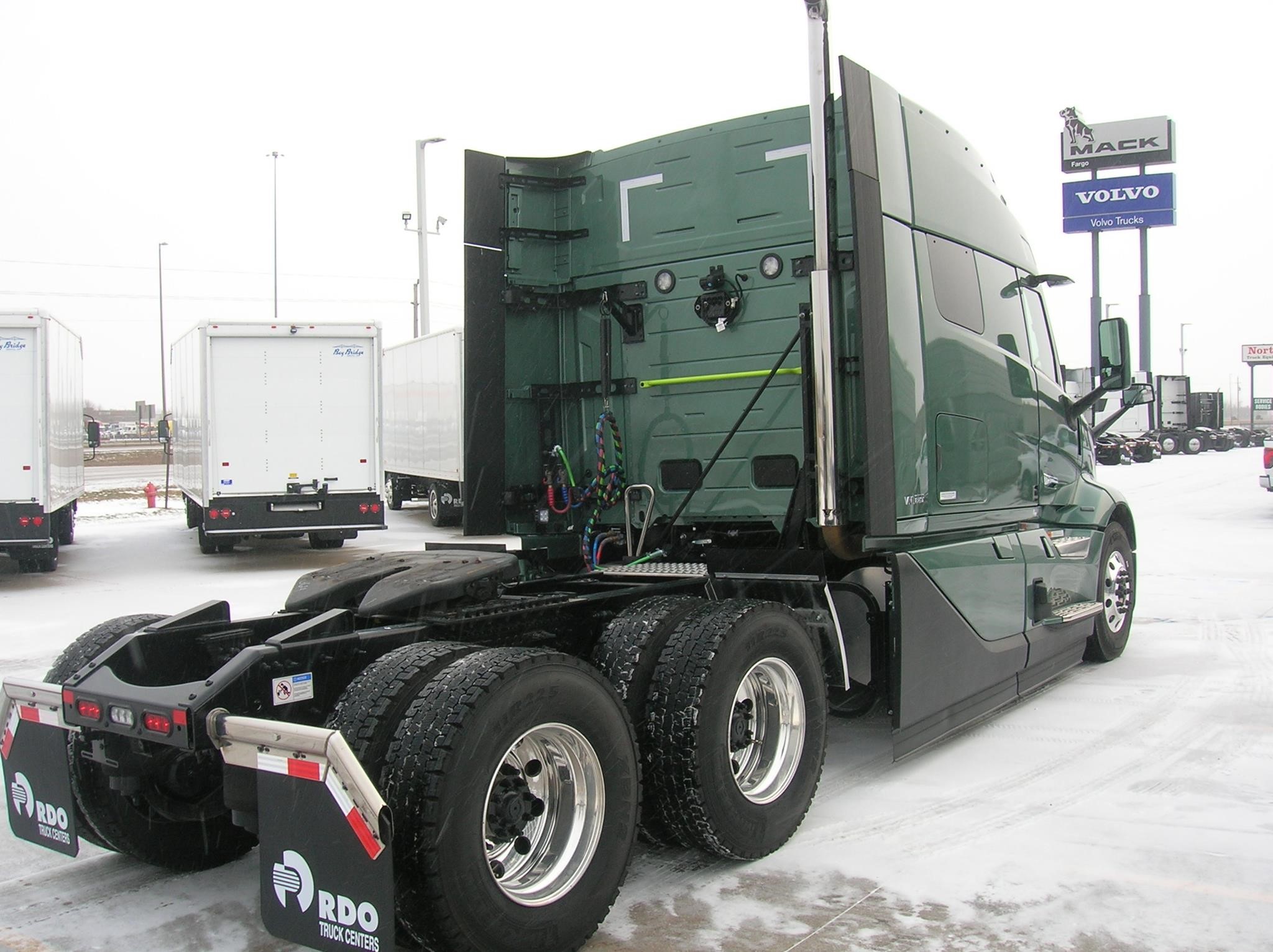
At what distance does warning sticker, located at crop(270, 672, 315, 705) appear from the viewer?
326 cm

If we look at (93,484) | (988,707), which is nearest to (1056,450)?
(988,707)

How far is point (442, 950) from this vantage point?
2.84m

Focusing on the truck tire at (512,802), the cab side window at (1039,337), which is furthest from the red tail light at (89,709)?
the cab side window at (1039,337)

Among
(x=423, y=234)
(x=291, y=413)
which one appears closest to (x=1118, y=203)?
(x=423, y=234)

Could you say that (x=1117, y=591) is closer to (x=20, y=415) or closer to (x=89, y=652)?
(x=89, y=652)

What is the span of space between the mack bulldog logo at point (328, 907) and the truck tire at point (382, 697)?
0.95 feet

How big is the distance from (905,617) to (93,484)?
33927 mm

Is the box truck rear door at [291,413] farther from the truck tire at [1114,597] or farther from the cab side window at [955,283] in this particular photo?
the cab side window at [955,283]

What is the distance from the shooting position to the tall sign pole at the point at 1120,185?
44.9 m

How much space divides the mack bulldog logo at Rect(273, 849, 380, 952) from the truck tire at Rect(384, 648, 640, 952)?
161 mm

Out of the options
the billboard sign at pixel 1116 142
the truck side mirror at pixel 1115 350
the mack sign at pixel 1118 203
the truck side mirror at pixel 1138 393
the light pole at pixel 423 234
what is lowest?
the truck side mirror at pixel 1138 393

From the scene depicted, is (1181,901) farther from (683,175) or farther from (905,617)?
(683,175)

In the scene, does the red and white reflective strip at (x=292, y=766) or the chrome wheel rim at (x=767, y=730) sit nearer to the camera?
the red and white reflective strip at (x=292, y=766)

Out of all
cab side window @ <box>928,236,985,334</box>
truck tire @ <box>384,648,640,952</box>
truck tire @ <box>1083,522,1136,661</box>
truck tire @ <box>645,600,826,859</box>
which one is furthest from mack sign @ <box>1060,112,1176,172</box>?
truck tire @ <box>384,648,640,952</box>
